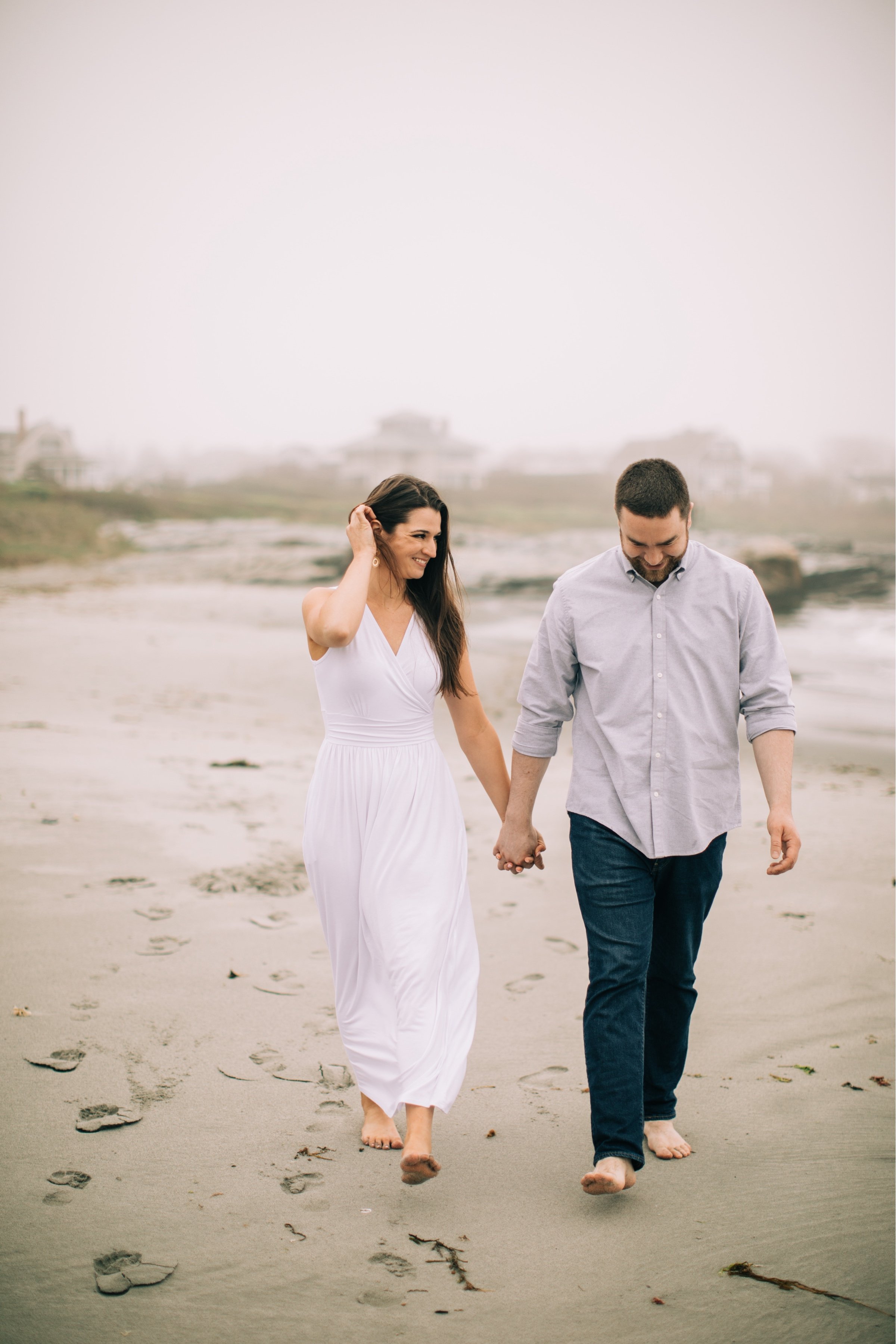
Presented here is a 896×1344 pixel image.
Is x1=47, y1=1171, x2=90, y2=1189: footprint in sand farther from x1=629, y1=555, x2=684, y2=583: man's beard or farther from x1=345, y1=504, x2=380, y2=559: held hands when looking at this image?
x1=629, y1=555, x2=684, y2=583: man's beard

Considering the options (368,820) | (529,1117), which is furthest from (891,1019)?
(368,820)

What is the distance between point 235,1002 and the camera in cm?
360

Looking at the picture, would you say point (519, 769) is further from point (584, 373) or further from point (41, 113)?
point (584, 373)

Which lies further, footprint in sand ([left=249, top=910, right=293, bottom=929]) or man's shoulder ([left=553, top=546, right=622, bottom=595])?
footprint in sand ([left=249, top=910, right=293, bottom=929])

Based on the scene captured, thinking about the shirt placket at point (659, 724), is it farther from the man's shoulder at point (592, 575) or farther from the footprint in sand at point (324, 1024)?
the footprint in sand at point (324, 1024)

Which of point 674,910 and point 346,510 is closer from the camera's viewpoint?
point 674,910

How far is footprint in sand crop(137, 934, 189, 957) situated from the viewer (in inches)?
155

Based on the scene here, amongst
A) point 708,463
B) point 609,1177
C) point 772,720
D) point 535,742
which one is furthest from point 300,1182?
point 708,463

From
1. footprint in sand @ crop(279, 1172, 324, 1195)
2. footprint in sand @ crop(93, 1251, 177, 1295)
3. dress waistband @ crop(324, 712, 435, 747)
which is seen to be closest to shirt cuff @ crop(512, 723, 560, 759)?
dress waistband @ crop(324, 712, 435, 747)

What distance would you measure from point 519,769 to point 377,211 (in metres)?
41.3

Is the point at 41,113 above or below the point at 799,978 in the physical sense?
above

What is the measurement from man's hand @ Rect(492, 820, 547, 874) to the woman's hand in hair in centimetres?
84

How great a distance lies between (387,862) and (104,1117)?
106 cm

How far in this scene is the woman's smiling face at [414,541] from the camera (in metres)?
2.78
